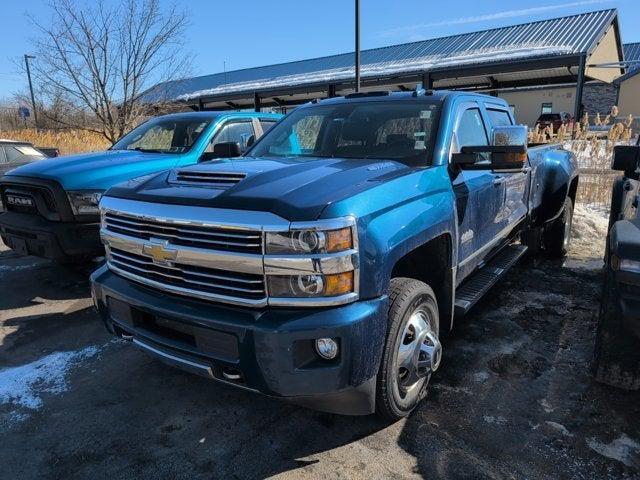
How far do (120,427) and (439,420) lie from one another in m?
1.89

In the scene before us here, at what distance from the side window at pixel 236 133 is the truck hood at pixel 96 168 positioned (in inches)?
27.8

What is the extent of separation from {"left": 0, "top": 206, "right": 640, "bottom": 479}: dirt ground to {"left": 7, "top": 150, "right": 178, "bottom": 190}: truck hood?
1.49m

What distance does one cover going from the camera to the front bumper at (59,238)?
4.66 metres

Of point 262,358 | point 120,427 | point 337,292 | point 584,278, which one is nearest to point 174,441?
point 120,427

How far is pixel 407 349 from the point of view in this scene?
2.76 meters

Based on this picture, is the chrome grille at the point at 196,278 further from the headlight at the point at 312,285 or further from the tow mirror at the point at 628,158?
the tow mirror at the point at 628,158

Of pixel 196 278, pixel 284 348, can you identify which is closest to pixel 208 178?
pixel 196 278

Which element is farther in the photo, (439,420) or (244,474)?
(439,420)

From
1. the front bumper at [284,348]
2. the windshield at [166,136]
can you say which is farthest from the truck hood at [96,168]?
the front bumper at [284,348]

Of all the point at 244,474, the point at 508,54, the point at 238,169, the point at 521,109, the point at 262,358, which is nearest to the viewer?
the point at 262,358

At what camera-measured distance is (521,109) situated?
3666 cm

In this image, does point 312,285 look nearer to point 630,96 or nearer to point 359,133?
point 359,133

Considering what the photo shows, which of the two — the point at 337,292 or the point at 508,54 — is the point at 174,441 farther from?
the point at 508,54

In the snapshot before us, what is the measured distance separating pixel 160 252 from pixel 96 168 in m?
2.92
